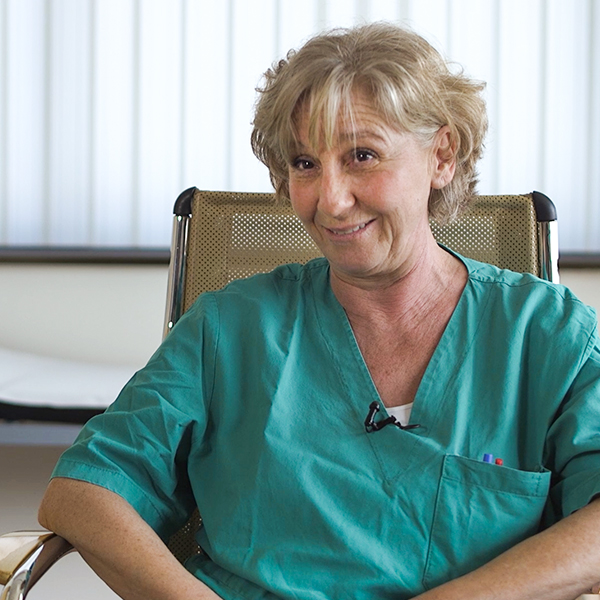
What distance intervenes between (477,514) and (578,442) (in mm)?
161

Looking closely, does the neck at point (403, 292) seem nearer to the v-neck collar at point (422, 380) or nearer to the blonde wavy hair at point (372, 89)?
the v-neck collar at point (422, 380)

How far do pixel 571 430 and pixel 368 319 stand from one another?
0.33 metres

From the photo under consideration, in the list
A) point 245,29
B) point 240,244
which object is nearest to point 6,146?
point 245,29

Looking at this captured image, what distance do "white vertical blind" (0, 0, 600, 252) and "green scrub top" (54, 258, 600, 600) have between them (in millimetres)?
2297

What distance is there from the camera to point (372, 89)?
113cm

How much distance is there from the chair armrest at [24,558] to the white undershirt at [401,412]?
1.56 feet

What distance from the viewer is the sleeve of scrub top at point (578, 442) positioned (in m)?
1.08

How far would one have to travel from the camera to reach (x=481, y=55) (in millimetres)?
3426

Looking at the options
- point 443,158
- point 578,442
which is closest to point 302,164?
point 443,158

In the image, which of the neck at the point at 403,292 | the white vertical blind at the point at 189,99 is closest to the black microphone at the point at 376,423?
the neck at the point at 403,292

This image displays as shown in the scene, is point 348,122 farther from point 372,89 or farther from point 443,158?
point 443,158

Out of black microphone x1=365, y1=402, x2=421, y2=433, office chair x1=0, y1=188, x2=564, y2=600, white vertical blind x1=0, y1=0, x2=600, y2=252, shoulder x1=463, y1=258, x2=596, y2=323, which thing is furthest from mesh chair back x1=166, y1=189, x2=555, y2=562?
white vertical blind x1=0, y1=0, x2=600, y2=252

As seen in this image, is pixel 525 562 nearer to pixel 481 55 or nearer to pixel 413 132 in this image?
pixel 413 132

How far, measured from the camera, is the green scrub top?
110 cm
